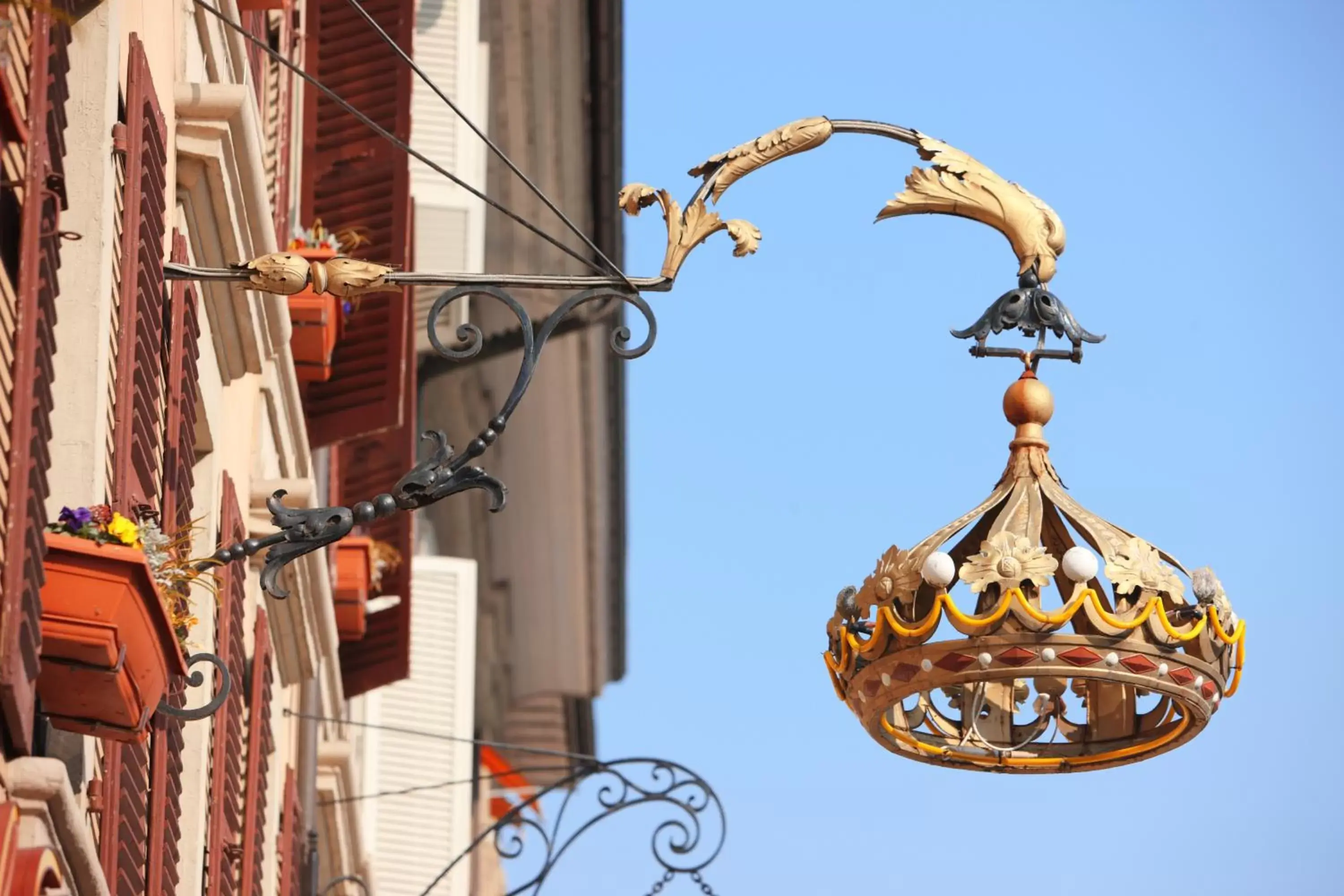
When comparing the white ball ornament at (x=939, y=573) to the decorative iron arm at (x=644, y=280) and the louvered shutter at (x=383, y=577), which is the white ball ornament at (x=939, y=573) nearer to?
the decorative iron arm at (x=644, y=280)

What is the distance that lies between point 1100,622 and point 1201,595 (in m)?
0.48

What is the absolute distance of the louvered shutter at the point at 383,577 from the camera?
1827cm

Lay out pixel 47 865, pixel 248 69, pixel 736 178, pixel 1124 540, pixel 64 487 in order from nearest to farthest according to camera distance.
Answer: pixel 47 865
pixel 64 487
pixel 736 178
pixel 1124 540
pixel 248 69

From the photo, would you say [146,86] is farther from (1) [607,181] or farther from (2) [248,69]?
(1) [607,181]

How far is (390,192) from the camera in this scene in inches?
612

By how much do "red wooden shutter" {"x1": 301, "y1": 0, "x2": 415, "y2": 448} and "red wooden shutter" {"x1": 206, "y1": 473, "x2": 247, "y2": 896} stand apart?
3.62 metres

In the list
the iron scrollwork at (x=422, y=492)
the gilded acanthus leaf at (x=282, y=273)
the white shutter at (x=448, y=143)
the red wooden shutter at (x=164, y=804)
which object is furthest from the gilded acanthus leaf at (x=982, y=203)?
the white shutter at (x=448, y=143)

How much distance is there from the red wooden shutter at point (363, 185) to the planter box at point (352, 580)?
1.39 m

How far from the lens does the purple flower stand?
23.2 ft

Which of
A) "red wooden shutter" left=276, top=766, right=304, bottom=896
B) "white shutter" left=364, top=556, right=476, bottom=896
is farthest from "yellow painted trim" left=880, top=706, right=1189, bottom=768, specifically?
"white shutter" left=364, top=556, right=476, bottom=896

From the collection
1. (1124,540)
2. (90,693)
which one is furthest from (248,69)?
(90,693)

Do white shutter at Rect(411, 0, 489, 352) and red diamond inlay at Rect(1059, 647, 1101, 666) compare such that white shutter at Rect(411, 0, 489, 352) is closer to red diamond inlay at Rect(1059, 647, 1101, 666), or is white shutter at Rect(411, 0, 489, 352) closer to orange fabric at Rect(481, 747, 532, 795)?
orange fabric at Rect(481, 747, 532, 795)

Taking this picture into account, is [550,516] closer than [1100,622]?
No

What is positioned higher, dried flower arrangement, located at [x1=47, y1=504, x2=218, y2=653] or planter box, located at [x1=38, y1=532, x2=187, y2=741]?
dried flower arrangement, located at [x1=47, y1=504, x2=218, y2=653]
